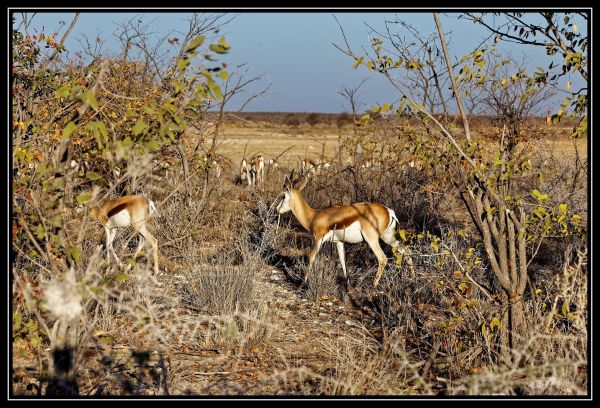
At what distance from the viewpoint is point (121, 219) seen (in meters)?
9.45

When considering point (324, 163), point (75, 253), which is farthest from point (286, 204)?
point (324, 163)

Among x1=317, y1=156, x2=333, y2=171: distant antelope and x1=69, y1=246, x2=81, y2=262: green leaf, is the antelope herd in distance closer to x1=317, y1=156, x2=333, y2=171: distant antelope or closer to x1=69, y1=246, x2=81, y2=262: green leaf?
x1=317, y1=156, x2=333, y2=171: distant antelope

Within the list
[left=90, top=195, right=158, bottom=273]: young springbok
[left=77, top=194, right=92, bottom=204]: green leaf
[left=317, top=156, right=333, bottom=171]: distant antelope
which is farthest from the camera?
[left=317, top=156, right=333, bottom=171]: distant antelope

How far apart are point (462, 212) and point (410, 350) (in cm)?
855

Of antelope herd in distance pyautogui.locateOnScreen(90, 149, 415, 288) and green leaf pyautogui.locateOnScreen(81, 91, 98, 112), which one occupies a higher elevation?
green leaf pyautogui.locateOnScreen(81, 91, 98, 112)

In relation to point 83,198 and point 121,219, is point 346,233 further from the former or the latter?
point 83,198

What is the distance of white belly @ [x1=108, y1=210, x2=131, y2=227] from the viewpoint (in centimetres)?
944

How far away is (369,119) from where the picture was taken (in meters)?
5.09

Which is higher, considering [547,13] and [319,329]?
[547,13]

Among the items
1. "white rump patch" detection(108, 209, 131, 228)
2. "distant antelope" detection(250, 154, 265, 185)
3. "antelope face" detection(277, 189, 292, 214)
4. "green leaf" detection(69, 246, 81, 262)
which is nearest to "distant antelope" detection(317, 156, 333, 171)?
"distant antelope" detection(250, 154, 265, 185)
